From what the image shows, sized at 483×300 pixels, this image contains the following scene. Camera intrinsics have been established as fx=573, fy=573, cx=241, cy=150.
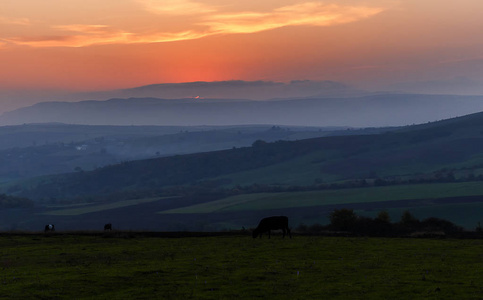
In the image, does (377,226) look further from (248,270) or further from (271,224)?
(248,270)

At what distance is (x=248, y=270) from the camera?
35750mm

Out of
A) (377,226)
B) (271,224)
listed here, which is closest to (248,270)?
(271,224)

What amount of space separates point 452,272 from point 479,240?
23348 mm

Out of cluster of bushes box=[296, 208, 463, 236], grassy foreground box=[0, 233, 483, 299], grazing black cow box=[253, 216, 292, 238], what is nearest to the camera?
grassy foreground box=[0, 233, 483, 299]

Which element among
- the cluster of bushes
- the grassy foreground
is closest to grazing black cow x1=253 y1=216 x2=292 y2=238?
the grassy foreground

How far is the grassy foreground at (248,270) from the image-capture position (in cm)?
2944

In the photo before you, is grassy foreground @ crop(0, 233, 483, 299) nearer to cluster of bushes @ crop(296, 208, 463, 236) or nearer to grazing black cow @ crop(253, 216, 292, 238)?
grazing black cow @ crop(253, 216, 292, 238)

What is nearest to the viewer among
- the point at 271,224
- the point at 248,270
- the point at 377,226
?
the point at 248,270

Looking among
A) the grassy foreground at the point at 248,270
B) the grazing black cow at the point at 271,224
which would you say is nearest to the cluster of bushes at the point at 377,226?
the grazing black cow at the point at 271,224

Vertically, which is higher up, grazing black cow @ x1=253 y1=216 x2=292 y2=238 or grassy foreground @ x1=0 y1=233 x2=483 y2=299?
grazing black cow @ x1=253 y1=216 x2=292 y2=238

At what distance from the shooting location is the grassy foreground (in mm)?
29444

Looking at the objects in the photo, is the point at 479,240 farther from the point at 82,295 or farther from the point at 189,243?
the point at 82,295

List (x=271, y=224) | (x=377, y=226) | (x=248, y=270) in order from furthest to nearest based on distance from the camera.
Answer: (x=377, y=226)
(x=271, y=224)
(x=248, y=270)

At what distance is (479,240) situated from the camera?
55188 millimetres
